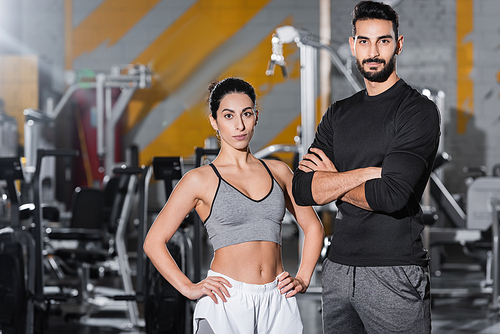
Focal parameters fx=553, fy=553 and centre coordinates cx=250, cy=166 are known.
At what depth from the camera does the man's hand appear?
5.41 ft

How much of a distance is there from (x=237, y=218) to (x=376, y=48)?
0.61m

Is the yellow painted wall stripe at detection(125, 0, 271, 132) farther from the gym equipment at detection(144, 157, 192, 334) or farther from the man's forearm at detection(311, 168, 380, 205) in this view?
the man's forearm at detection(311, 168, 380, 205)

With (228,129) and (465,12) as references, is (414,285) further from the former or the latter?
(465,12)

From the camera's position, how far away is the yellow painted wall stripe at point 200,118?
7375 millimetres

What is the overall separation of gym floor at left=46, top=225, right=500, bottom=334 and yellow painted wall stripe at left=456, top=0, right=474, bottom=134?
278 cm

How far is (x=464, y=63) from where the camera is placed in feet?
24.3

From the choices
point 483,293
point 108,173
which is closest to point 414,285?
point 483,293

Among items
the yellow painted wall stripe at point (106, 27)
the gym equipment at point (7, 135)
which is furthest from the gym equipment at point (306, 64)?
the yellow painted wall stripe at point (106, 27)

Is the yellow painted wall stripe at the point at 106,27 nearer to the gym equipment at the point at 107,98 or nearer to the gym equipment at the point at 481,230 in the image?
the gym equipment at the point at 107,98

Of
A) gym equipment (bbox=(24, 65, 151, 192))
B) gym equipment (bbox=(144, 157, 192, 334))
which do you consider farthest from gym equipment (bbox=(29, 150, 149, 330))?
gym equipment (bbox=(24, 65, 151, 192))

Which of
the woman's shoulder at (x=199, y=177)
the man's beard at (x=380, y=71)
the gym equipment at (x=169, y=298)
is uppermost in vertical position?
the man's beard at (x=380, y=71)

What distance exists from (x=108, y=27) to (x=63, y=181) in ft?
7.11

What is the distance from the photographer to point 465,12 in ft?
24.3

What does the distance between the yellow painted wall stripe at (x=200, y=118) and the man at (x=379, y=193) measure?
5790mm
